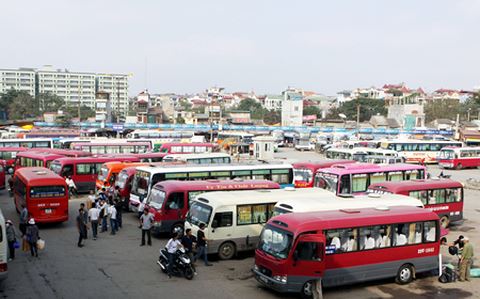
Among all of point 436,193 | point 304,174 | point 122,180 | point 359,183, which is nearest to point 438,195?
point 436,193

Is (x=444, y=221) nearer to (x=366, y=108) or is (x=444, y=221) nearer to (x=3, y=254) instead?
(x=3, y=254)

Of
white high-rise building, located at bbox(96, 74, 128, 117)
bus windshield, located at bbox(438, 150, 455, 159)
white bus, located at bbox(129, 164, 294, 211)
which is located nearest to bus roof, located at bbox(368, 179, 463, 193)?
white bus, located at bbox(129, 164, 294, 211)

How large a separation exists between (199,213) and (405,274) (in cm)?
651

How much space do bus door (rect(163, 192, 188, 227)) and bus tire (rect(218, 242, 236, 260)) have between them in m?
2.94

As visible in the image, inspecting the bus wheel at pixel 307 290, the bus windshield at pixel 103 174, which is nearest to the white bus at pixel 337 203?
the bus wheel at pixel 307 290

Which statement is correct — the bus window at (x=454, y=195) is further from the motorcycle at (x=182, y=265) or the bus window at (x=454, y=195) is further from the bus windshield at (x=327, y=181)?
the motorcycle at (x=182, y=265)

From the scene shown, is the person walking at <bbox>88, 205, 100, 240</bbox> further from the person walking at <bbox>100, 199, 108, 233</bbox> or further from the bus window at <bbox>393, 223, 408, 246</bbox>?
the bus window at <bbox>393, 223, 408, 246</bbox>

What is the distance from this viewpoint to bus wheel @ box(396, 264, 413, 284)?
43.9 feet

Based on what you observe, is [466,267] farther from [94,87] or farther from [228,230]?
[94,87]

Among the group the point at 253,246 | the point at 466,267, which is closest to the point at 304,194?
the point at 253,246

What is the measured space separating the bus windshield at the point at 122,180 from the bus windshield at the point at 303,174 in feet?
30.0

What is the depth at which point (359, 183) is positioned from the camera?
23.3 metres

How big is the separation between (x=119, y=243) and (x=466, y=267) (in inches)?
445

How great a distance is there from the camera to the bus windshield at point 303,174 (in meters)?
26.4
